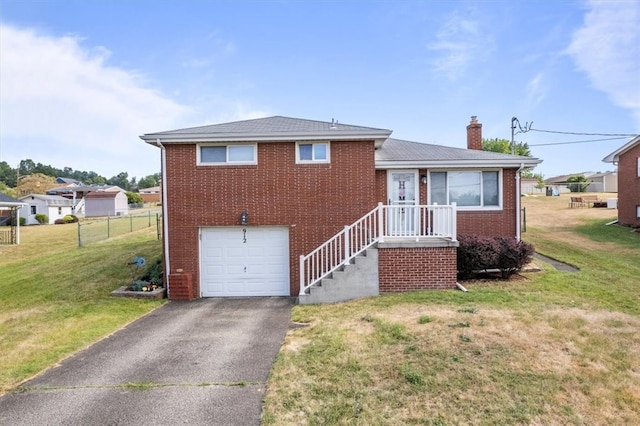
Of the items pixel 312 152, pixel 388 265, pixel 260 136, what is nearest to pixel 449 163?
pixel 388 265

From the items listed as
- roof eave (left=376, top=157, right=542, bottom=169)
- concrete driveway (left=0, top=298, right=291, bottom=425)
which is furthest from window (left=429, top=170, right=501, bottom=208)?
concrete driveway (left=0, top=298, right=291, bottom=425)

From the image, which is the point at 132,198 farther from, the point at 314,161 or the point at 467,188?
the point at 467,188

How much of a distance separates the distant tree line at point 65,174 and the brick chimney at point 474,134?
112647 mm

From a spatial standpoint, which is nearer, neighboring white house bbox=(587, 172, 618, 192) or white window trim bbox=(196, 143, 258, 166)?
white window trim bbox=(196, 143, 258, 166)

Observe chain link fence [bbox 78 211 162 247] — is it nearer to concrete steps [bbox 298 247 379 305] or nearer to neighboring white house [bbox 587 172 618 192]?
concrete steps [bbox 298 247 379 305]

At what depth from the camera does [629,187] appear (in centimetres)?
2191

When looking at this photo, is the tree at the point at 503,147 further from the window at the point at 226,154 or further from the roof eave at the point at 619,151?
the window at the point at 226,154

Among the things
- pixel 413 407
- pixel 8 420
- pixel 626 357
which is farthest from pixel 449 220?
pixel 8 420

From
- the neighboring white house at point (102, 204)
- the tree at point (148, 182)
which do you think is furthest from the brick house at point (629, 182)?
the tree at point (148, 182)

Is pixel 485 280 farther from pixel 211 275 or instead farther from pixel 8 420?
pixel 8 420

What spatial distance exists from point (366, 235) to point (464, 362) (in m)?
5.16

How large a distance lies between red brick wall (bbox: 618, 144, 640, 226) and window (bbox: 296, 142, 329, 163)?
64.7 ft

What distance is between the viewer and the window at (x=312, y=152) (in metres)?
10.5

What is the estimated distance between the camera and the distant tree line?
101006 millimetres
